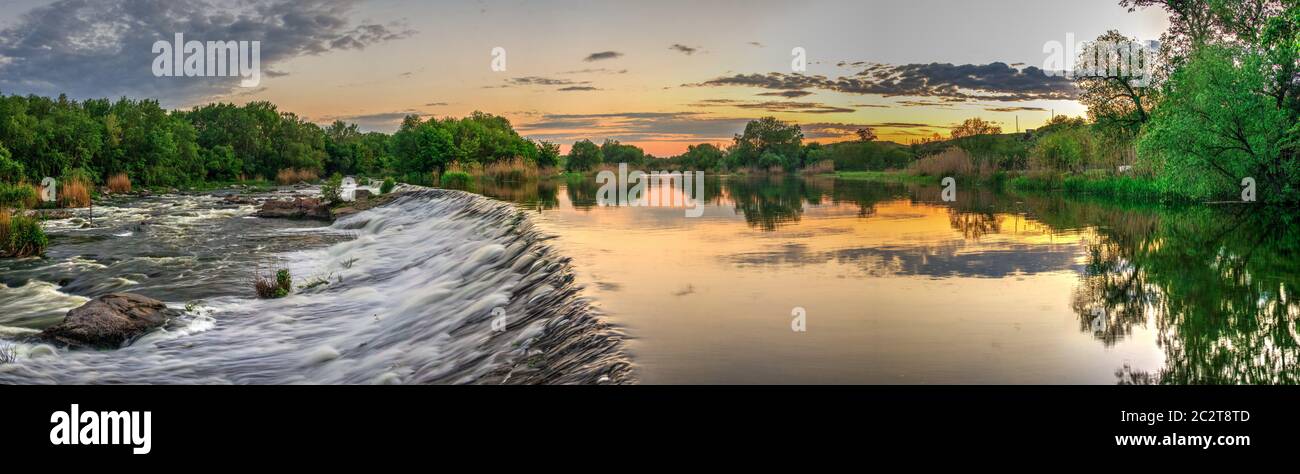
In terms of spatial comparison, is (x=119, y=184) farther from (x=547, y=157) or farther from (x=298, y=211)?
(x=547, y=157)

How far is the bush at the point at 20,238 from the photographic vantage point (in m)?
19.7

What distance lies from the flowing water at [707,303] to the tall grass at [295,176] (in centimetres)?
6261

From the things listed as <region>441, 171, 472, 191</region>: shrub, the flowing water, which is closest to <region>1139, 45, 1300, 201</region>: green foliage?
the flowing water

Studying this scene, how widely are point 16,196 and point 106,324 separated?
27.3 m

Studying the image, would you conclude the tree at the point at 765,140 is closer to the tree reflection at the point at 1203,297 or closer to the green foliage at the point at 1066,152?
the green foliage at the point at 1066,152

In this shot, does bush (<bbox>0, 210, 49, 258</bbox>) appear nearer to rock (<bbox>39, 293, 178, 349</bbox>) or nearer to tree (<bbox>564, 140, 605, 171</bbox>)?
rock (<bbox>39, 293, 178, 349</bbox>)

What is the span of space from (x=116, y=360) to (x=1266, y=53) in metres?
33.3

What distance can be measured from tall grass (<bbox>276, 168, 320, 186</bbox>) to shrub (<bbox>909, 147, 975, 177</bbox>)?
6081cm

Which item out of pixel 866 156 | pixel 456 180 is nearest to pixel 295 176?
pixel 456 180

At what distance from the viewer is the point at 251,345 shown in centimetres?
1105

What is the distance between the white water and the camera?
7.93 meters

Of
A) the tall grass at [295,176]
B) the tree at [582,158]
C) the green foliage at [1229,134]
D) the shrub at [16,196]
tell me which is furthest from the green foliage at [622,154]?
the green foliage at [1229,134]

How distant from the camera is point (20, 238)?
19922mm
